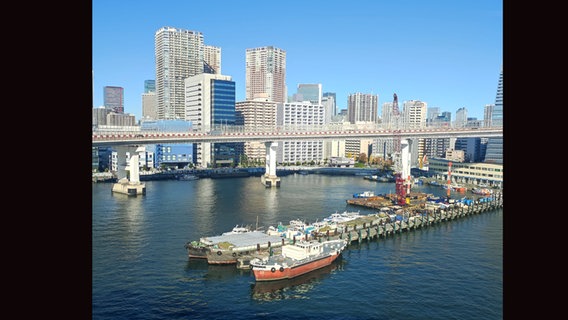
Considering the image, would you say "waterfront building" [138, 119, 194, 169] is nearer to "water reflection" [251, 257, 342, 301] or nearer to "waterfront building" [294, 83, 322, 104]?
"water reflection" [251, 257, 342, 301]

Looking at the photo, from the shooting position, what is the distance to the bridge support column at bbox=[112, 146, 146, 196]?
4236 centimetres

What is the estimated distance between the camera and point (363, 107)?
14650 centimetres

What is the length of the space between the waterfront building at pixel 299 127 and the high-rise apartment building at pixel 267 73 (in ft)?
113

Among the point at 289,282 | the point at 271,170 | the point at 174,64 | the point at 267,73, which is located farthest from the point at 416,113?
the point at 289,282

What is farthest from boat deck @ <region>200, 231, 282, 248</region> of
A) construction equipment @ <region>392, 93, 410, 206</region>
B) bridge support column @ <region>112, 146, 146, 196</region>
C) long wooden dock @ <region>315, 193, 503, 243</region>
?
bridge support column @ <region>112, 146, 146, 196</region>

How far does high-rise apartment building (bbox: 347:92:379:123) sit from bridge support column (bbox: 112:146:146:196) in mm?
106517

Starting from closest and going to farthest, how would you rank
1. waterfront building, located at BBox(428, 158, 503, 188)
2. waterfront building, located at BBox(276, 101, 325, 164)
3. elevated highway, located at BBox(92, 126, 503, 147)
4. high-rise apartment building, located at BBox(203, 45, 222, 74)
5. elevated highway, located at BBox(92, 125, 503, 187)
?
1. elevated highway, located at BBox(92, 126, 503, 147)
2. elevated highway, located at BBox(92, 125, 503, 187)
3. waterfront building, located at BBox(428, 158, 503, 188)
4. waterfront building, located at BBox(276, 101, 325, 164)
5. high-rise apartment building, located at BBox(203, 45, 222, 74)

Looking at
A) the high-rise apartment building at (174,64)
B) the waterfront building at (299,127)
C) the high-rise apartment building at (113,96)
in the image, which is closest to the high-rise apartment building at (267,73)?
the high-rise apartment building at (174,64)

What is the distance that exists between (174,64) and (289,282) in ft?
328

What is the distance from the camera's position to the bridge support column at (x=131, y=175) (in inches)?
1668
